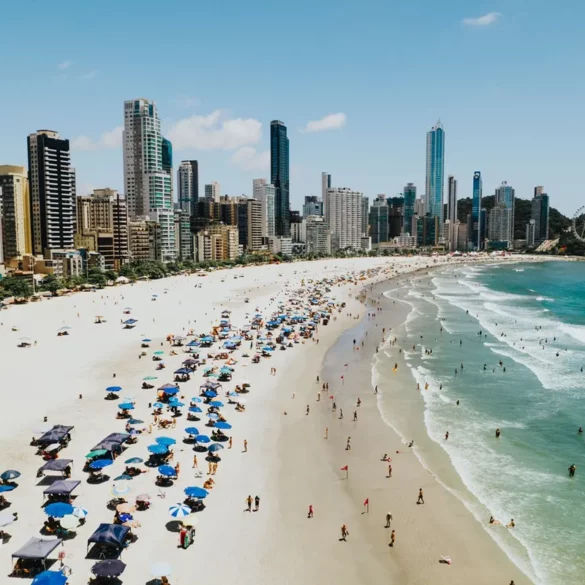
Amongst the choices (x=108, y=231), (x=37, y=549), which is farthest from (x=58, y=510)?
(x=108, y=231)

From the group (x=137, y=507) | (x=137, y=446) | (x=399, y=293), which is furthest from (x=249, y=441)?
(x=399, y=293)

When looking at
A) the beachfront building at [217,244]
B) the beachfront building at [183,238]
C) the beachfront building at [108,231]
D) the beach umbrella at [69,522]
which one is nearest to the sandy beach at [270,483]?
the beach umbrella at [69,522]

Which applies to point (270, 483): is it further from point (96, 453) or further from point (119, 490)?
point (96, 453)

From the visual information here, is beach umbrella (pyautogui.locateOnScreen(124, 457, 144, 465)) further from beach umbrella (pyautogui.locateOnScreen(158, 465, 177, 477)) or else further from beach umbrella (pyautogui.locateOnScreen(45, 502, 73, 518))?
beach umbrella (pyautogui.locateOnScreen(45, 502, 73, 518))

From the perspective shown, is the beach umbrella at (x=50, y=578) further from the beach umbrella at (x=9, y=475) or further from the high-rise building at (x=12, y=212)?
the high-rise building at (x=12, y=212)

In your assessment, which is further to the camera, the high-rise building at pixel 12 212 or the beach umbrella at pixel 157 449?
the high-rise building at pixel 12 212

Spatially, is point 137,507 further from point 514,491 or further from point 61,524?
point 514,491

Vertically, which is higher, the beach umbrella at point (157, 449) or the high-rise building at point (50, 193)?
the high-rise building at point (50, 193)
